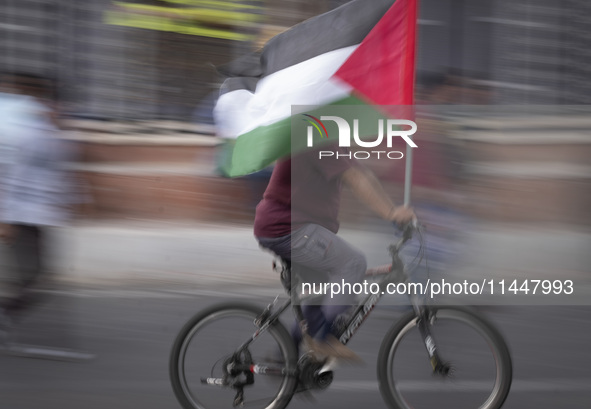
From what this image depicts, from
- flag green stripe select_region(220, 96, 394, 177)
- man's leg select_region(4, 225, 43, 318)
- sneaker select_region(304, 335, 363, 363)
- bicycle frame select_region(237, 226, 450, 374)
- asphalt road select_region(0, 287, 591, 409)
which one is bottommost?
asphalt road select_region(0, 287, 591, 409)

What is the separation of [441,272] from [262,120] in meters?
2.23

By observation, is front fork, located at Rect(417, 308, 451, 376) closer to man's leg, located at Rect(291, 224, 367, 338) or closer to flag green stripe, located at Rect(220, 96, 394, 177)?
man's leg, located at Rect(291, 224, 367, 338)

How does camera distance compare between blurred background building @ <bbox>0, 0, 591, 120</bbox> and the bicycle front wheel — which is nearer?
the bicycle front wheel

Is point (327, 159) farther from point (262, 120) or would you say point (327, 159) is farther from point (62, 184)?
point (62, 184)

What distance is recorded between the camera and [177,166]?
10.2m

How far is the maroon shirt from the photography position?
4.19 m

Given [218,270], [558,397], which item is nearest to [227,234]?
[218,270]

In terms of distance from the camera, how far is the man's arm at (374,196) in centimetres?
413

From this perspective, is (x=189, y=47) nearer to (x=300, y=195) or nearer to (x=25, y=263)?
(x=25, y=263)

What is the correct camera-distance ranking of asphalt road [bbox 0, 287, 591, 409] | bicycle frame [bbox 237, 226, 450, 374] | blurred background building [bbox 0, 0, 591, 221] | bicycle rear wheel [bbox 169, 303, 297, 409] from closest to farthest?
1. bicycle frame [bbox 237, 226, 450, 374]
2. bicycle rear wheel [bbox 169, 303, 297, 409]
3. asphalt road [bbox 0, 287, 591, 409]
4. blurred background building [bbox 0, 0, 591, 221]

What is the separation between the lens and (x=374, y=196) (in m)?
4.16

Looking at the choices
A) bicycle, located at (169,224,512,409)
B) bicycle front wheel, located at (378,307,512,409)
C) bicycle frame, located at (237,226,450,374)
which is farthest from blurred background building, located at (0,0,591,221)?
bicycle front wheel, located at (378,307,512,409)

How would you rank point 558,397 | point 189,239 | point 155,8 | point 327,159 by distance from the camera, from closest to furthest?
point 327,159, point 558,397, point 189,239, point 155,8

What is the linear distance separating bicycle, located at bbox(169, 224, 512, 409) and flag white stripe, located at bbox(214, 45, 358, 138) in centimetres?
73
